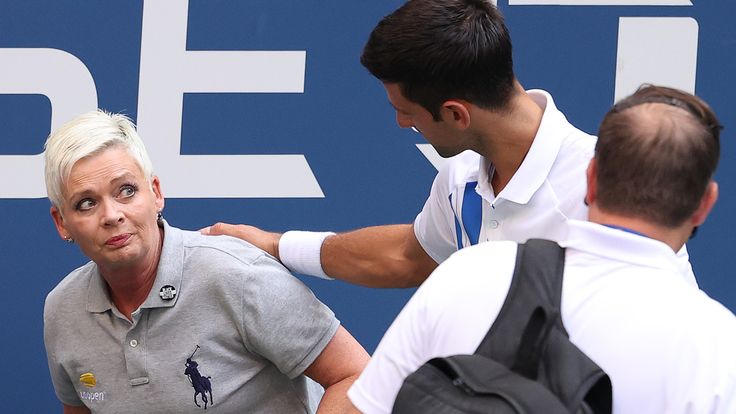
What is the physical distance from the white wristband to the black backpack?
40.0 inches

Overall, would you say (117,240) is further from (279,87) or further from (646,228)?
(646,228)

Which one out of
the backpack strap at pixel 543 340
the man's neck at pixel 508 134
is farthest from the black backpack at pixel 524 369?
the man's neck at pixel 508 134

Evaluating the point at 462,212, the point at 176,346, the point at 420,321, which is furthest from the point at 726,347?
the point at 176,346

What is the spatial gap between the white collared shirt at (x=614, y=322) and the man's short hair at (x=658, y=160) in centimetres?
4

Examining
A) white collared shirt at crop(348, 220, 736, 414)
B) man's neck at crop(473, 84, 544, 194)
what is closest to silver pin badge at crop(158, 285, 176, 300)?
man's neck at crop(473, 84, 544, 194)

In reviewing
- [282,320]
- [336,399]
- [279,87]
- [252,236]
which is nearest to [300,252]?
[252,236]

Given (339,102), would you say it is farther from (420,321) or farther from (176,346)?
(420,321)

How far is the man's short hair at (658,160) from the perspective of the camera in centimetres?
131

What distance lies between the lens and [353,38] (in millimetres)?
2711

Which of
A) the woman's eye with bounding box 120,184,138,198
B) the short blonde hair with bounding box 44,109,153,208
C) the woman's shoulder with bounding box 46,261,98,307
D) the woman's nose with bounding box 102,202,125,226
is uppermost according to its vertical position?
the short blonde hair with bounding box 44,109,153,208

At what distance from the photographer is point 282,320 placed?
2.14 meters

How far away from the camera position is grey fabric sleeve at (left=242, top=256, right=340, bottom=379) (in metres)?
2.12

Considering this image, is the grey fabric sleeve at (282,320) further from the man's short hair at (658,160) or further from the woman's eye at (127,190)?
the man's short hair at (658,160)

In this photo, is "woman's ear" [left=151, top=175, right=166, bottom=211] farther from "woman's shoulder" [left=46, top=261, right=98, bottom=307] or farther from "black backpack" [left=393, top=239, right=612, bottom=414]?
"black backpack" [left=393, top=239, right=612, bottom=414]
